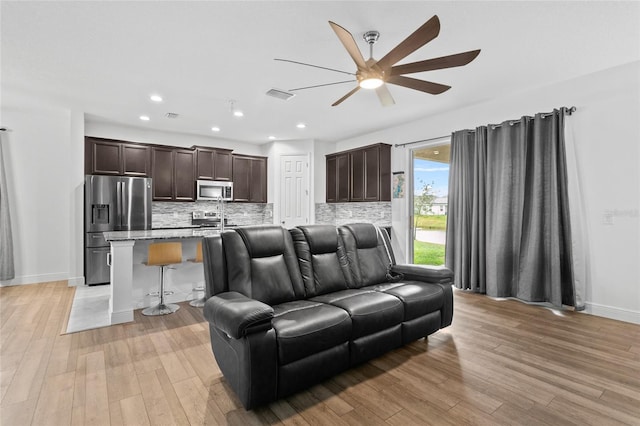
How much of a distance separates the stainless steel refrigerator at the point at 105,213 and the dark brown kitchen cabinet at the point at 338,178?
365 cm

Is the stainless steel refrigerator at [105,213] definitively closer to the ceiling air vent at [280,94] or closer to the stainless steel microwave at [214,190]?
the stainless steel microwave at [214,190]

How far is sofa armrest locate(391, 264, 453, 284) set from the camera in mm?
3020

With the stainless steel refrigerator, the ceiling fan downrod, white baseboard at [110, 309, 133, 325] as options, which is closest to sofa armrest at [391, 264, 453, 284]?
the ceiling fan downrod

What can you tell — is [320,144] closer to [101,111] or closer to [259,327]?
[101,111]

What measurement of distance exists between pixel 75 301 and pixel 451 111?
614 centimetres

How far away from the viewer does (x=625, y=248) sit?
137 inches

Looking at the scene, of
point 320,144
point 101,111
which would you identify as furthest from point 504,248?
point 101,111

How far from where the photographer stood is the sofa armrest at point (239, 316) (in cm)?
178

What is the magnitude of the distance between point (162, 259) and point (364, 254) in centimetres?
228

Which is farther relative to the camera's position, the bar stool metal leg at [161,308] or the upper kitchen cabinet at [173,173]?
the upper kitchen cabinet at [173,173]

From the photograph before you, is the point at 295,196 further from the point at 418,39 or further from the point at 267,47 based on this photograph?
the point at 418,39

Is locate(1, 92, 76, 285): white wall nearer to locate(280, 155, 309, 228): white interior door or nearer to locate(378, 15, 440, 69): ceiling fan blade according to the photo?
locate(280, 155, 309, 228): white interior door

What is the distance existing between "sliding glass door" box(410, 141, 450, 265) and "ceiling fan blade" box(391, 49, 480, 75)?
2898 mm

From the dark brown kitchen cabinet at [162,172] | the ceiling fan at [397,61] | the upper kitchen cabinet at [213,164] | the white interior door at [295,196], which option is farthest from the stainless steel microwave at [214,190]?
the ceiling fan at [397,61]
